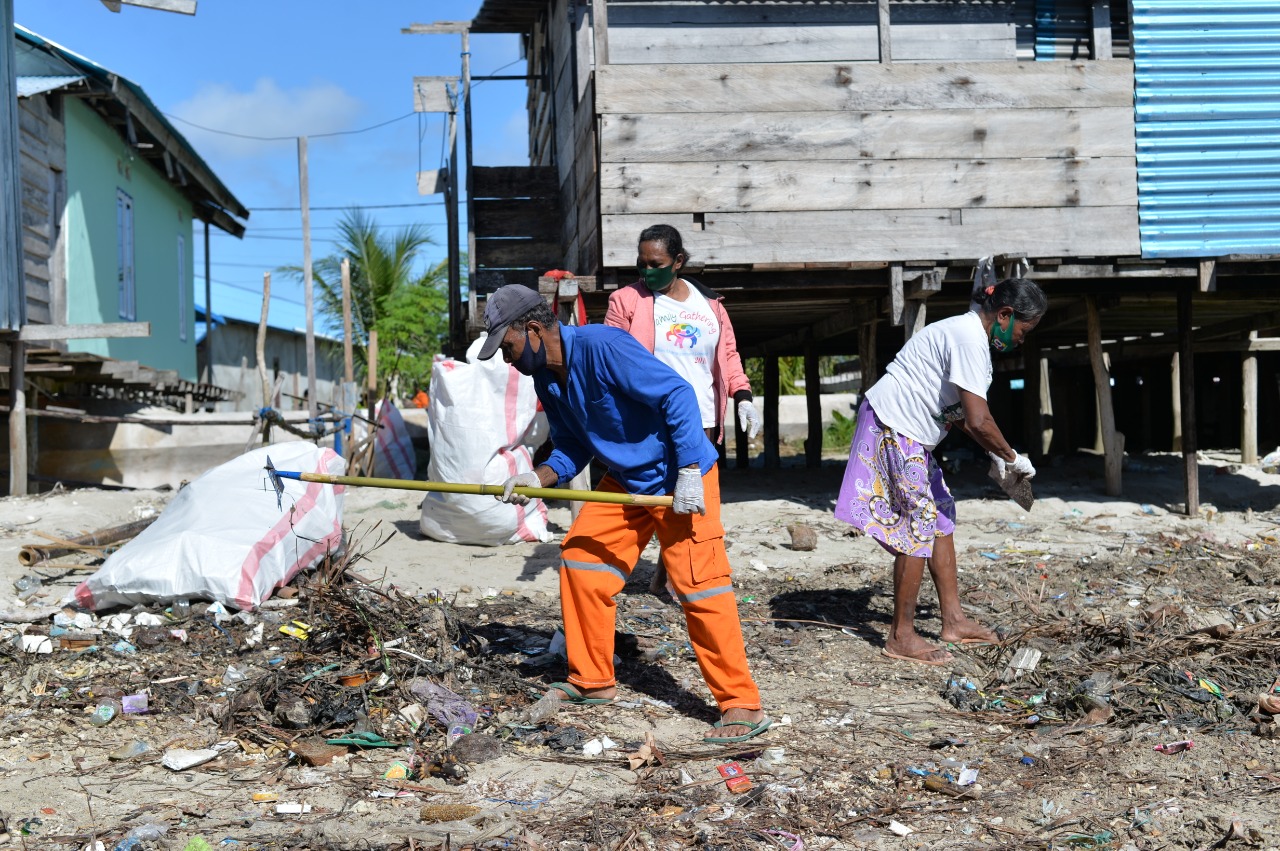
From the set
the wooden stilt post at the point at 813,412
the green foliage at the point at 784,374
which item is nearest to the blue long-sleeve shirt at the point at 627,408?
the wooden stilt post at the point at 813,412

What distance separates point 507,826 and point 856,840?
91 centimetres

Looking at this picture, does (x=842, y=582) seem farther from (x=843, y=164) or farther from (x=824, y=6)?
(x=824, y=6)

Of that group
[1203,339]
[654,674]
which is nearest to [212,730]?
[654,674]

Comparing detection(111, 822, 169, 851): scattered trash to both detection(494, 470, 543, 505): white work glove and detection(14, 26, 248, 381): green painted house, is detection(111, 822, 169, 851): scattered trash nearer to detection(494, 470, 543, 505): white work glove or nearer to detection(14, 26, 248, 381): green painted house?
detection(494, 470, 543, 505): white work glove

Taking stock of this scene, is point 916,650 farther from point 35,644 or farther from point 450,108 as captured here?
point 450,108

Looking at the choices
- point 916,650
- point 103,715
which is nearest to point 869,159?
point 916,650

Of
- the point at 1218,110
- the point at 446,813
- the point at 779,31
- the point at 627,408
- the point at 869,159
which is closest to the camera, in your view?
the point at 446,813

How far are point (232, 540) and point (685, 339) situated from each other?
7.72 feet

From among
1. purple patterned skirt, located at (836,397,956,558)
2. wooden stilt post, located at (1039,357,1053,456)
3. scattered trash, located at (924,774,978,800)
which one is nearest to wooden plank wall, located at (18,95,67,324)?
purple patterned skirt, located at (836,397,956,558)

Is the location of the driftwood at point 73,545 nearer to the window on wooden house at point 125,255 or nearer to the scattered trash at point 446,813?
the scattered trash at point 446,813

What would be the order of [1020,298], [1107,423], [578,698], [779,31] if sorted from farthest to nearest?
[1107,423] < [779,31] < [1020,298] < [578,698]

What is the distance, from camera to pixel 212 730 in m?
3.66

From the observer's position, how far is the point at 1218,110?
8.37 metres

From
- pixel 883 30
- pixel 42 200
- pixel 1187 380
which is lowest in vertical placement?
pixel 1187 380
